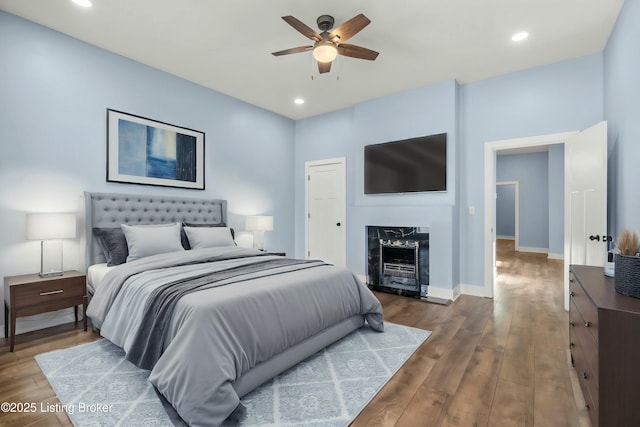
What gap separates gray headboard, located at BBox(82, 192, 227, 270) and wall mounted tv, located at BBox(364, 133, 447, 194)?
2330 millimetres

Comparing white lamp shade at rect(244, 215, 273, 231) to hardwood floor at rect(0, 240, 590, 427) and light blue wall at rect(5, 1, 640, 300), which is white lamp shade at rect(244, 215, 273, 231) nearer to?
light blue wall at rect(5, 1, 640, 300)

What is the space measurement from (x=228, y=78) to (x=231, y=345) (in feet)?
11.9

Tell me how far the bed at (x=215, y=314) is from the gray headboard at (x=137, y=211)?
0.01 metres

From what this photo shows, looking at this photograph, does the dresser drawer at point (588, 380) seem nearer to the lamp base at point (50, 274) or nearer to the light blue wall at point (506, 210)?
the lamp base at point (50, 274)

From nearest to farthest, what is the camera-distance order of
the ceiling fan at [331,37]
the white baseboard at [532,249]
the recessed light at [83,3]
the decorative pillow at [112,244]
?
the ceiling fan at [331,37]
the recessed light at [83,3]
the decorative pillow at [112,244]
the white baseboard at [532,249]

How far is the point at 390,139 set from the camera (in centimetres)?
478

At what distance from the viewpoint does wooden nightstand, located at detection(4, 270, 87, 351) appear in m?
2.56

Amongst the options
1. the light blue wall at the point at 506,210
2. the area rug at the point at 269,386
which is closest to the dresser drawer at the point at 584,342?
the area rug at the point at 269,386

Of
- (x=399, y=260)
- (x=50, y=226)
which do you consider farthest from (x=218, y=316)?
(x=399, y=260)

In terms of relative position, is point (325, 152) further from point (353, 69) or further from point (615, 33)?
point (615, 33)

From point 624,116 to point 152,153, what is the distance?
480cm

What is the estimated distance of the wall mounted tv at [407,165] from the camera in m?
4.32

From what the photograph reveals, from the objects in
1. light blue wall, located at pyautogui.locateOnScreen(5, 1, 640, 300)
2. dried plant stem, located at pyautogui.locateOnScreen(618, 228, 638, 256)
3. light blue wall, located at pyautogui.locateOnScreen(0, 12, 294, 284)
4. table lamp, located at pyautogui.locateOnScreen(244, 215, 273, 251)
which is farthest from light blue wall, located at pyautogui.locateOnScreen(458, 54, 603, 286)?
light blue wall, located at pyautogui.locateOnScreen(0, 12, 294, 284)

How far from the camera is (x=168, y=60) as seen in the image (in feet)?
12.3
